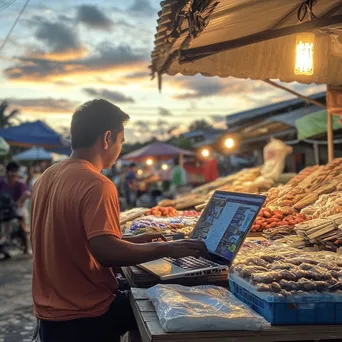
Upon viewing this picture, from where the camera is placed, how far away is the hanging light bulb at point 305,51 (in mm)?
4766

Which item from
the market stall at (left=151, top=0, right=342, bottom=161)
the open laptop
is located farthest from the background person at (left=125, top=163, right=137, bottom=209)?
the open laptop

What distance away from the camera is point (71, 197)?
8.10ft

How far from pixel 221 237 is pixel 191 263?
8.2 inches

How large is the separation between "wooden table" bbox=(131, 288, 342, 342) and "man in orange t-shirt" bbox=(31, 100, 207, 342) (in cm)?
42

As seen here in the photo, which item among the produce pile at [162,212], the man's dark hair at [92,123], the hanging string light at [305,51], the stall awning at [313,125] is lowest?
the produce pile at [162,212]

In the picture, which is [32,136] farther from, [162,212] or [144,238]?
[144,238]

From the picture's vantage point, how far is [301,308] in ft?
6.91

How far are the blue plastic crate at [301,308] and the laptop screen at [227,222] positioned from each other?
1.65 feet

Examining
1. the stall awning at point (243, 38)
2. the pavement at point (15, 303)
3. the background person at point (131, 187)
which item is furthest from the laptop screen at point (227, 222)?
the background person at point (131, 187)

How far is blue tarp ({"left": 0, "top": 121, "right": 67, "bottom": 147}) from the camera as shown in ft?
Result: 51.3

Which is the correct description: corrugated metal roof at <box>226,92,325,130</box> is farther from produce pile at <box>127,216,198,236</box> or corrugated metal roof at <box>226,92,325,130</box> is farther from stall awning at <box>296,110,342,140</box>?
produce pile at <box>127,216,198,236</box>

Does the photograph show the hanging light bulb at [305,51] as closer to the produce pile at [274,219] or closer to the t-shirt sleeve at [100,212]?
the produce pile at [274,219]

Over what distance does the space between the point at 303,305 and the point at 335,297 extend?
14 cm

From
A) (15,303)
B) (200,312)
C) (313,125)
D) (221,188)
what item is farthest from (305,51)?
(15,303)
